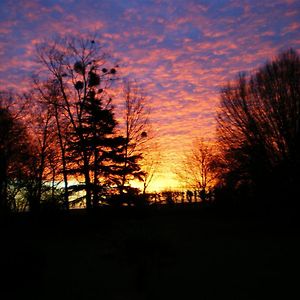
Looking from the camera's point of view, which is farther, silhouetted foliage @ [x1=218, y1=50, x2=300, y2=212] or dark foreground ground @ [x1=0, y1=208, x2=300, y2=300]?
silhouetted foliage @ [x1=218, y1=50, x2=300, y2=212]

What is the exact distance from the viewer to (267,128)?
71.8 ft

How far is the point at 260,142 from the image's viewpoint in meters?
21.9

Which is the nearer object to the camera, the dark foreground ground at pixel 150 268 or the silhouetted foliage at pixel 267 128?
the dark foreground ground at pixel 150 268

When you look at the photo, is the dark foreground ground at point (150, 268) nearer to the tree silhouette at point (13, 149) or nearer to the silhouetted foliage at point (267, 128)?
the silhouetted foliage at point (267, 128)

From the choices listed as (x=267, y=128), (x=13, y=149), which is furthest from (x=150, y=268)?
(x=13, y=149)

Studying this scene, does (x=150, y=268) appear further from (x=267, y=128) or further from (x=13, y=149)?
(x=13, y=149)

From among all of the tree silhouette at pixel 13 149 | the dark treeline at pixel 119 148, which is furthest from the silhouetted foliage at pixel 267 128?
the tree silhouette at pixel 13 149

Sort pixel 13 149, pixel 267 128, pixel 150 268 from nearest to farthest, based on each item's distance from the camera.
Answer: pixel 150 268
pixel 267 128
pixel 13 149

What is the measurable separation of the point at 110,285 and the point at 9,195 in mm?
18214

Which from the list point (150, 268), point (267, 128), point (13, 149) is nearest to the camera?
point (150, 268)

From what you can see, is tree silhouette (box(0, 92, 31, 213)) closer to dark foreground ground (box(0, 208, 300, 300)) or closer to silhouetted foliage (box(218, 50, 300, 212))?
dark foreground ground (box(0, 208, 300, 300))

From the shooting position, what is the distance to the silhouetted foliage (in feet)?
68.6

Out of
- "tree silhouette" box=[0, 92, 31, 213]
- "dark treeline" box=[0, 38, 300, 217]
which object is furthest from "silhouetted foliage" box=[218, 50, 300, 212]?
"tree silhouette" box=[0, 92, 31, 213]

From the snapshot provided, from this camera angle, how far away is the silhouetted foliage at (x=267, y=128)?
2091cm
